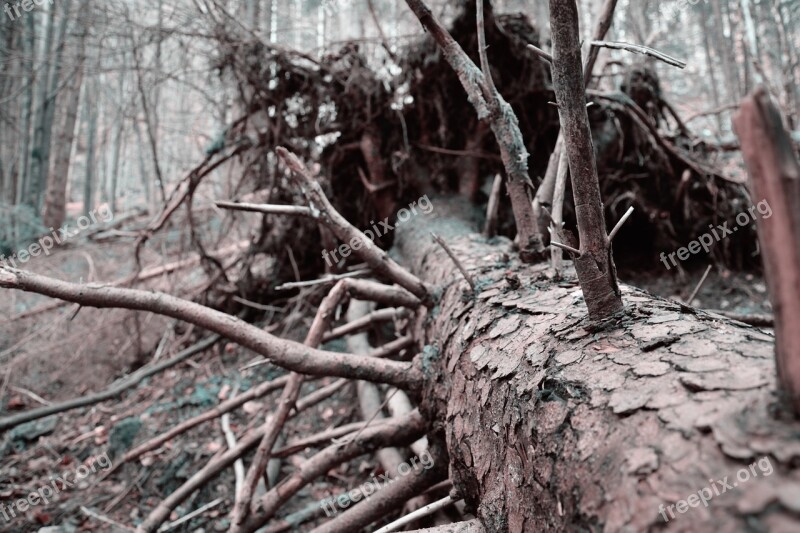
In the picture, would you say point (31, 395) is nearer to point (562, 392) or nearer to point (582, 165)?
point (562, 392)

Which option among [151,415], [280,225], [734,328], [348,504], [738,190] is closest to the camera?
[734,328]

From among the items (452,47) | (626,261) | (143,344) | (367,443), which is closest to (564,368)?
(367,443)

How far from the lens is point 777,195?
52 cm

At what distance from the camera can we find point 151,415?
9.82ft

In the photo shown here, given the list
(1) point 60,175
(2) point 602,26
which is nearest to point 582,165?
(2) point 602,26

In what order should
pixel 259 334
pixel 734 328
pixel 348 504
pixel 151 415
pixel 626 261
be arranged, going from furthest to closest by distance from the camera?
pixel 626 261
pixel 151 415
pixel 348 504
pixel 259 334
pixel 734 328

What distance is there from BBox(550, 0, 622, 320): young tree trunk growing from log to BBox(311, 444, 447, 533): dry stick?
0.89 m

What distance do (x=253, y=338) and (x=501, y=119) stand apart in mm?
1138

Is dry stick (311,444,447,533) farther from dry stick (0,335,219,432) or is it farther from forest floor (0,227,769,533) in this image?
dry stick (0,335,219,432)

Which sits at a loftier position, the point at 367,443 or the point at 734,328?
the point at 734,328

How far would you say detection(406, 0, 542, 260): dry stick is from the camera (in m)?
1.65

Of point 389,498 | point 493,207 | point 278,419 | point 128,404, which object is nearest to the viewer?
point 389,498

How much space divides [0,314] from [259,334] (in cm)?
358

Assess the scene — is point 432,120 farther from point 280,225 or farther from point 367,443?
point 367,443
